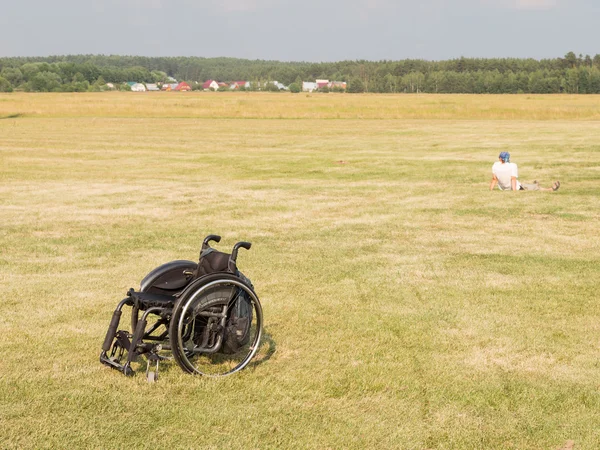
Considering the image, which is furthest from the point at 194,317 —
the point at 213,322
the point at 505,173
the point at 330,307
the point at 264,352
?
the point at 505,173

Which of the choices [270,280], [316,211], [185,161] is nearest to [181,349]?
[270,280]

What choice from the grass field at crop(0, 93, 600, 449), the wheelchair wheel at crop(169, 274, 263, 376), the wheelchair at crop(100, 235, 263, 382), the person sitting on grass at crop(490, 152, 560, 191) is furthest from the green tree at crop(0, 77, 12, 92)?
the wheelchair wheel at crop(169, 274, 263, 376)

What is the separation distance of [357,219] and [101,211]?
6353mm

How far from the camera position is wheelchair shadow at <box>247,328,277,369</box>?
7.64 metres

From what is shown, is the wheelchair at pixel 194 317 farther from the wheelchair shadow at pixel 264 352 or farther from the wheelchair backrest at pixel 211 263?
the wheelchair shadow at pixel 264 352

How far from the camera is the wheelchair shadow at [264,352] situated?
7637mm

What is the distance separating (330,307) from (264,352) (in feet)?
6.47

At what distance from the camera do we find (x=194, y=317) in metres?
6.89

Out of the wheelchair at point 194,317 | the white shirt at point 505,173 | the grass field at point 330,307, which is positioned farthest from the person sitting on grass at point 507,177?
the wheelchair at point 194,317

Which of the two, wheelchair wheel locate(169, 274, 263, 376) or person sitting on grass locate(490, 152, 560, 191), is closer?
wheelchair wheel locate(169, 274, 263, 376)

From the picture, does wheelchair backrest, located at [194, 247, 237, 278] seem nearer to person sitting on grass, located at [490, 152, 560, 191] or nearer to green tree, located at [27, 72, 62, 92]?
person sitting on grass, located at [490, 152, 560, 191]

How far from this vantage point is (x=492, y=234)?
14977 millimetres

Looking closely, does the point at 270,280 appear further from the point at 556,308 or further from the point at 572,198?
the point at 572,198

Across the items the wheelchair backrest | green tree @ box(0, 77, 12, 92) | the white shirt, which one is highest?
the wheelchair backrest
